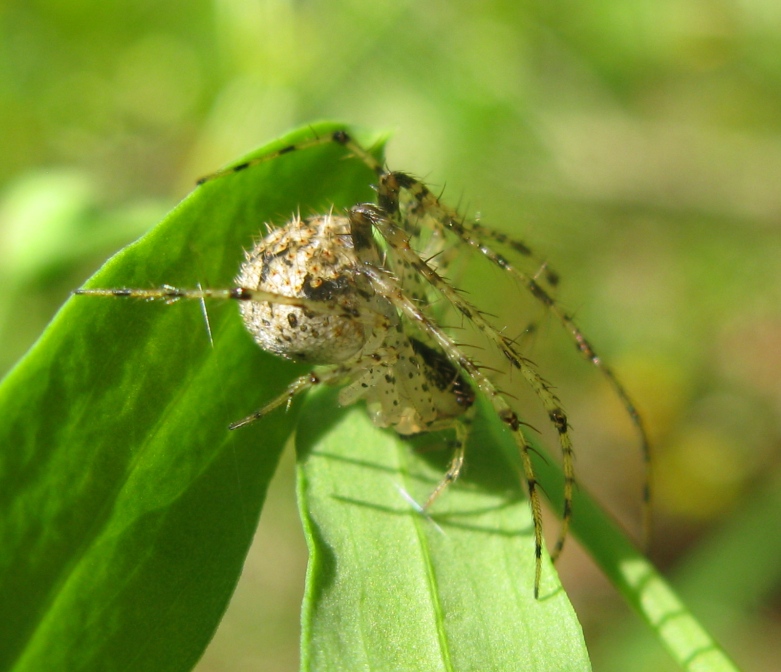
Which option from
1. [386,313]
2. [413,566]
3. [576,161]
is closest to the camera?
[413,566]

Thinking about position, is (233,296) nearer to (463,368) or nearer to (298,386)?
(298,386)

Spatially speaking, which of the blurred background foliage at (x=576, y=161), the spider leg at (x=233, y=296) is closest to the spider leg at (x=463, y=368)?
the spider leg at (x=233, y=296)

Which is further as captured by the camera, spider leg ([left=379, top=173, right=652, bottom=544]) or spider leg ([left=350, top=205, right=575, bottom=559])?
spider leg ([left=379, top=173, right=652, bottom=544])

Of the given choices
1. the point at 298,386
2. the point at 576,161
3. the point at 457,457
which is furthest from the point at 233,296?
the point at 576,161

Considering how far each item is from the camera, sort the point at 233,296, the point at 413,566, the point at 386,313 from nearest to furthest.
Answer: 1. the point at 413,566
2. the point at 233,296
3. the point at 386,313

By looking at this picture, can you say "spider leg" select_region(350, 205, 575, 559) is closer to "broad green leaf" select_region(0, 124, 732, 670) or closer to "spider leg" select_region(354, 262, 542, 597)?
"spider leg" select_region(354, 262, 542, 597)

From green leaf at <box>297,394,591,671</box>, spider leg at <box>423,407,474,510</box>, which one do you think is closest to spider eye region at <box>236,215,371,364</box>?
green leaf at <box>297,394,591,671</box>

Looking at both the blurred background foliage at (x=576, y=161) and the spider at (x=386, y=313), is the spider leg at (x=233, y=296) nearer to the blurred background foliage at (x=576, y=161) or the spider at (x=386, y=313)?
the spider at (x=386, y=313)
